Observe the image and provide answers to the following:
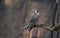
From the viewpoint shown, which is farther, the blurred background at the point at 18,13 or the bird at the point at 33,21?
the blurred background at the point at 18,13

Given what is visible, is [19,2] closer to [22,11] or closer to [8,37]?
[22,11]

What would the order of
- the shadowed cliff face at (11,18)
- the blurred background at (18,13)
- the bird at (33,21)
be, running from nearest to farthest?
the bird at (33,21), the blurred background at (18,13), the shadowed cliff face at (11,18)

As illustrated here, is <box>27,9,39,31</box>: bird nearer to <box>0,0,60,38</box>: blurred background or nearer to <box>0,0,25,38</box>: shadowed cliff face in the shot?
<box>0,0,60,38</box>: blurred background

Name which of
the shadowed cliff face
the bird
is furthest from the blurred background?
the bird

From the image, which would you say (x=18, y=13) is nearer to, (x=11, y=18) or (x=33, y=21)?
(x=11, y=18)

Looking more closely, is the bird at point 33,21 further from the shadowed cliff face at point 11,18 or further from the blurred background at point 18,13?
the shadowed cliff face at point 11,18

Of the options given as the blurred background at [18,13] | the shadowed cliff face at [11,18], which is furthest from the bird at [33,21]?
the shadowed cliff face at [11,18]

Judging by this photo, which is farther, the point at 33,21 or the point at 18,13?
the point at 18,13

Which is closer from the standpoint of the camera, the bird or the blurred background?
the bird

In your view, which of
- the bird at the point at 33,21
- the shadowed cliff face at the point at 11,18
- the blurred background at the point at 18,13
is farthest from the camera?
the shadowed cliff face at the point at 11,18

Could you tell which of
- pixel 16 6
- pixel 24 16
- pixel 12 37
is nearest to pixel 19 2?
pixel 16 6

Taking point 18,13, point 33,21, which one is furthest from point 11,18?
point 33,21
